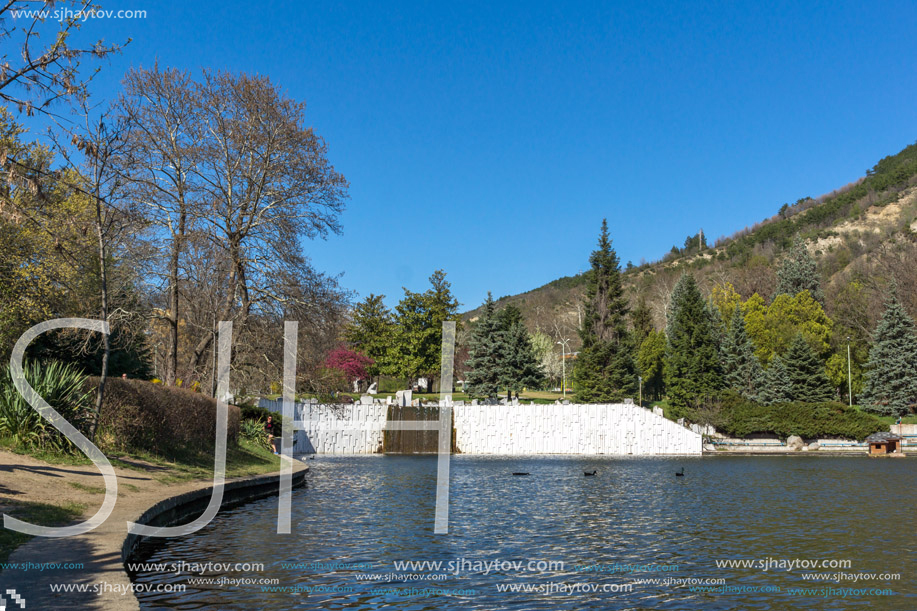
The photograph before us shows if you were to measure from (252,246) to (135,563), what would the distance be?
16.5 metres

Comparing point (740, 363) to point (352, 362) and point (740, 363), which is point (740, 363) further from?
point (352, 362)

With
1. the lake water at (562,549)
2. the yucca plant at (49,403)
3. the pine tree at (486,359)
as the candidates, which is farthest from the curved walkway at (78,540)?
the pine tree at (486,359)

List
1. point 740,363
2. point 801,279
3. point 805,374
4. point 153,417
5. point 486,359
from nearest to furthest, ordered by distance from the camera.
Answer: point 153,417
point 805,374
point 740,363
point 486,359
point 801,279

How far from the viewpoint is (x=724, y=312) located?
73500 mm

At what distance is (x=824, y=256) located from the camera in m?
117

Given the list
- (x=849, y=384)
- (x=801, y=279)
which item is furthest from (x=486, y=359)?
(x=801, y=279)

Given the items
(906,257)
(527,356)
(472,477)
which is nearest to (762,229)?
(906,257)

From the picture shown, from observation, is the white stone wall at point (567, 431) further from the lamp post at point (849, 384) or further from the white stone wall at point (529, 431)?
the lamp post at point (849, 384)

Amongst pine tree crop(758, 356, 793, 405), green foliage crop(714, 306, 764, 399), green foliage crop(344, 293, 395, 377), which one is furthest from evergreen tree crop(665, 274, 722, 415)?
green foliage crop(344, 293, 395, 377)

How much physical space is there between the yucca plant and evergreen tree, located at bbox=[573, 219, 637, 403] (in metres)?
47.3

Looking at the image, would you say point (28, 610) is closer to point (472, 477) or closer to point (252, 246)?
point (252, 246)

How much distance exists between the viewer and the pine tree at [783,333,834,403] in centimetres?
5244

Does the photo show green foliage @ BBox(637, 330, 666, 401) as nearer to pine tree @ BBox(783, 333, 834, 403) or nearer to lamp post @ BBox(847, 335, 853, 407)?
pine tree @ BBox(783, 333, 834, 403)

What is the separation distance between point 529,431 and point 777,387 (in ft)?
66.2
